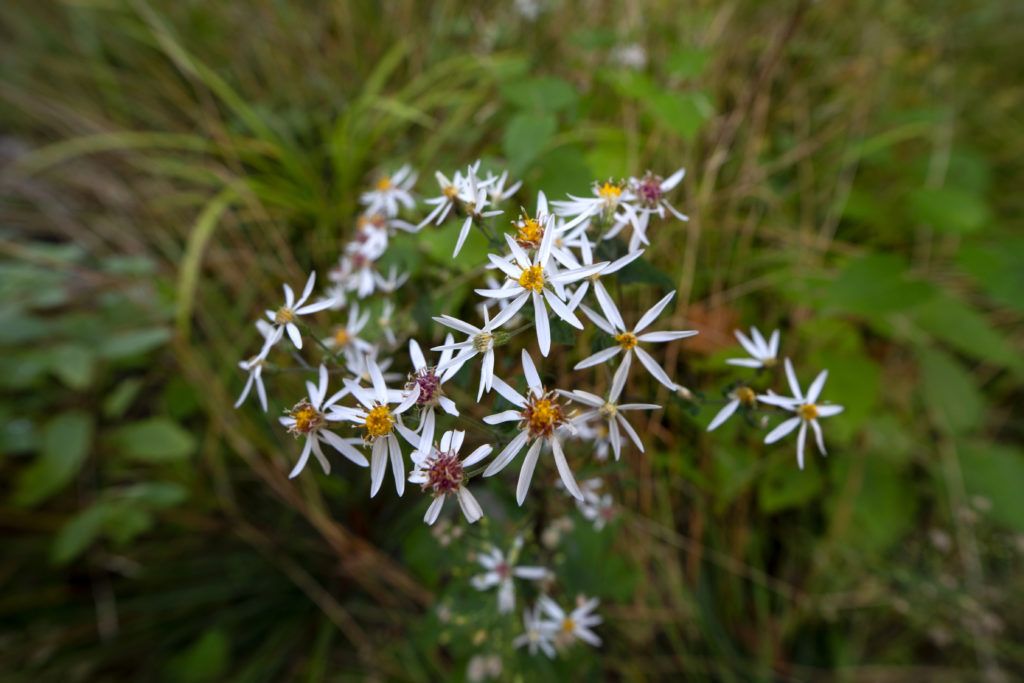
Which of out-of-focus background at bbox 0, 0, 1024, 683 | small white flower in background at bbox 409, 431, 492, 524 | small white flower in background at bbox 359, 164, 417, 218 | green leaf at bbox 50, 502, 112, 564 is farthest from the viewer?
out-of-focus background at bbox 0, 0, 1024, 683

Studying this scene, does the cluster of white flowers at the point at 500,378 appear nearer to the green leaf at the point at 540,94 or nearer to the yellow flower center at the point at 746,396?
the yellow flower center at the point at 746,396

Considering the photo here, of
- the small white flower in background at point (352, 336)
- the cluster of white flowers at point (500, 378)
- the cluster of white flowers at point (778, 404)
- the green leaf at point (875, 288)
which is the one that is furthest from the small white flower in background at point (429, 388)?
the green leaf at point (875, 288)

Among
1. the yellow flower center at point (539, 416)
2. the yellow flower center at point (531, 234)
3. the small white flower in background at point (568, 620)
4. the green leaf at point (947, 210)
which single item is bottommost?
the small white flower in background at point (568, 620)

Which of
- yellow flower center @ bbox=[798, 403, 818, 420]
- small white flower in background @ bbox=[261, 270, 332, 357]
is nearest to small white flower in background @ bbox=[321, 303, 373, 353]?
small white flower in background @ bbox=[261, 270, 332, 357]

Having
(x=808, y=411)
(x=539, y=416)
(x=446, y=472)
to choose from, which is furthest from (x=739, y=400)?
(x=446, y=472)

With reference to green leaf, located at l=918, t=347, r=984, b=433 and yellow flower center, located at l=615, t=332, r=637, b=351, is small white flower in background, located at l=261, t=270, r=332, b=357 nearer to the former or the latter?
yellow flower center, located at l=615, t=332, r=637, b=351

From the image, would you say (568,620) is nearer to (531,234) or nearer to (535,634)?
(535,634)
